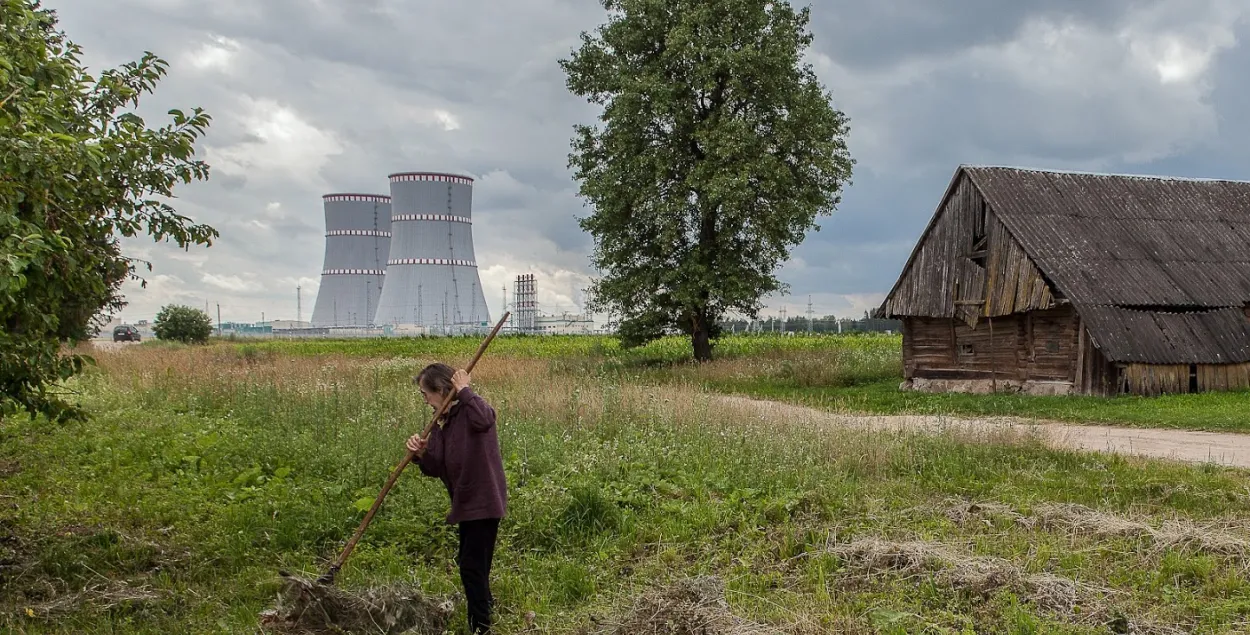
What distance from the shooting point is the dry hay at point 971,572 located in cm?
633

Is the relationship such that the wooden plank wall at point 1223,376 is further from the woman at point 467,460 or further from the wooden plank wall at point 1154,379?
the woman at point 467,460

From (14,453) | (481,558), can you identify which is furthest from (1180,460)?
(14,453)

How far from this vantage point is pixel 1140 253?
2347 centimetres

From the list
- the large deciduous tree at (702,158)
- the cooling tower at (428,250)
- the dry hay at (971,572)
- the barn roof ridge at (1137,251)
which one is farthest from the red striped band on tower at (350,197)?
the dry hay at (971,572)

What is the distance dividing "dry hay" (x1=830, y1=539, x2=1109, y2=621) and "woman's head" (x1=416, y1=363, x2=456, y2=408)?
331cm

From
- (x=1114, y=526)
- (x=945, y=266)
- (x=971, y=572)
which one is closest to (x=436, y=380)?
(x=971, y=572)

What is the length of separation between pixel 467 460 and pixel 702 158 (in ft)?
84.0

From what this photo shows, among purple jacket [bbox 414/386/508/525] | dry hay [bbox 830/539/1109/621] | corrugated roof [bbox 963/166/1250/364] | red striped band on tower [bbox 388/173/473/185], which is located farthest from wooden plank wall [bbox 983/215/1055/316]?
red striped band on tower [bbox 388/173/473/185]

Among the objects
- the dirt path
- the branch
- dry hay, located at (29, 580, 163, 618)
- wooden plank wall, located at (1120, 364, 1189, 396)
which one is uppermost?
the branch

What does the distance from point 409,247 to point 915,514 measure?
153 feet

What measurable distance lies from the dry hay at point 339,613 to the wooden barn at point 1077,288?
1818cm

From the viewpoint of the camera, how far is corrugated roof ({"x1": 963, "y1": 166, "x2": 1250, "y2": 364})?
2136cm

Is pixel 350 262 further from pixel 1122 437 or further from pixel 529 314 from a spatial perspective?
pixel 1122 437

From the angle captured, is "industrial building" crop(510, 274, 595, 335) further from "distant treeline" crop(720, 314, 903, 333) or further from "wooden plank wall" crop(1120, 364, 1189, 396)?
"wooden plank wall" crop(1120, 364, 1189, 396)
